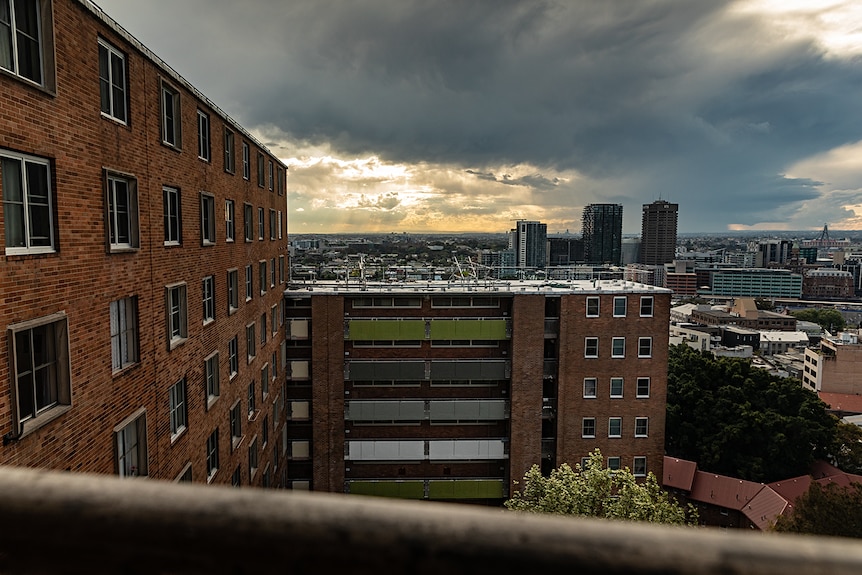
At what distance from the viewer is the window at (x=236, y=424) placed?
18203mm

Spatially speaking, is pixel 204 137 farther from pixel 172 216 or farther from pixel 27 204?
pixel 27 204

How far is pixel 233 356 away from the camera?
733 inches

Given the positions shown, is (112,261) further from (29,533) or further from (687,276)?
(687,276)

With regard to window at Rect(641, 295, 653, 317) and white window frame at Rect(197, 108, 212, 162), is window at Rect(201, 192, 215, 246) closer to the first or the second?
white window frame at Rect(197, 108, 212, 162)

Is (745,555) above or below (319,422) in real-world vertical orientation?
above

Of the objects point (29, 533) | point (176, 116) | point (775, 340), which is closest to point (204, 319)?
point (176, 116)

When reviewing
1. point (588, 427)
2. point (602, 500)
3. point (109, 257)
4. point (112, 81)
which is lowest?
point (588, 427)

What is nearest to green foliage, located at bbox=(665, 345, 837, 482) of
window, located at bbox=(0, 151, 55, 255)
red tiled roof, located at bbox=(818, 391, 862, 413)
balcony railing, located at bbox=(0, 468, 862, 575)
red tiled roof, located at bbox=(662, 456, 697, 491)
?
red tiled roof, located at bbox=(662, 456, 697, 491)

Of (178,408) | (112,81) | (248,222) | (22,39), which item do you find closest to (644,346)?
(248,222)

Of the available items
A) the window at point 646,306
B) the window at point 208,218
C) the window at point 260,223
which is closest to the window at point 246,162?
the window at point 260,223

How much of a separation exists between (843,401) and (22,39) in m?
82.8

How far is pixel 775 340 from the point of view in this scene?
103875mm

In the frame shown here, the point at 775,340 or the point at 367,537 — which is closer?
the point at 367,537

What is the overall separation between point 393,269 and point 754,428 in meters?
31.7
